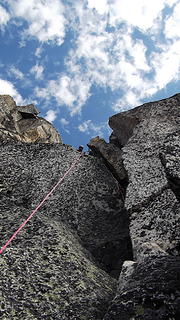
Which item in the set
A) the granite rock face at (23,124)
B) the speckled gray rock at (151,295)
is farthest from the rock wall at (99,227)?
the granite rock face at (23,124)

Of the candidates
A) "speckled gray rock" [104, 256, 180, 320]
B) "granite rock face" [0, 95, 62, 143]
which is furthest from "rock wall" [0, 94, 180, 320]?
"granite rock face" [0, 95, 62, 143]

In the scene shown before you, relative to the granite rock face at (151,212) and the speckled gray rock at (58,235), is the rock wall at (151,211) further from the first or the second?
the speckled gray rock at (58,235)

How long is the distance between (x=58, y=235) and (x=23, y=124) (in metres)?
18.6

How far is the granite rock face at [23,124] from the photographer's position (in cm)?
2175

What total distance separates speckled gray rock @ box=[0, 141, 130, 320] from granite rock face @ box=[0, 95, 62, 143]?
713 cm

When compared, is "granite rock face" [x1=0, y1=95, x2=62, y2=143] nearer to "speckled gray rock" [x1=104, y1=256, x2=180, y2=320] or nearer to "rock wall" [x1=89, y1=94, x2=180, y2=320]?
"rock wall" [x1=89, y1=94, x2=180, y2=320]

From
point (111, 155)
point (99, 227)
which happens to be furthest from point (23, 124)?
point (99, 227)

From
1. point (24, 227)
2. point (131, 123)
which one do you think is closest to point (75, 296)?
point (24, 227)

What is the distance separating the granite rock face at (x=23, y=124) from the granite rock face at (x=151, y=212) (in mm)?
8573

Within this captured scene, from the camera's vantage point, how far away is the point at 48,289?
635 cm

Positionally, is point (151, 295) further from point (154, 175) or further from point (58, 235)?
point (154, 175)

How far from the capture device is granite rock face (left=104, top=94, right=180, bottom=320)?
531cm

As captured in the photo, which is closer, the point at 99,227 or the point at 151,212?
the point at 151,212

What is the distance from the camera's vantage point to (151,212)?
8.95 m
